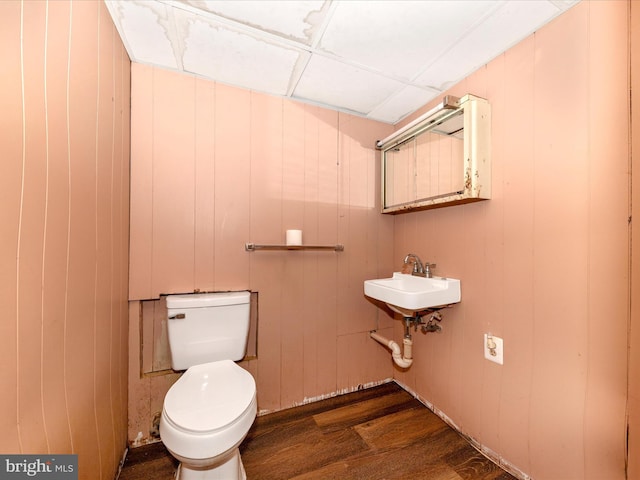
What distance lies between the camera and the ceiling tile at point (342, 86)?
1.49 meters

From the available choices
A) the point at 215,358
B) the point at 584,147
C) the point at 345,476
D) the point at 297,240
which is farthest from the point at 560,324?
the point at 215,358

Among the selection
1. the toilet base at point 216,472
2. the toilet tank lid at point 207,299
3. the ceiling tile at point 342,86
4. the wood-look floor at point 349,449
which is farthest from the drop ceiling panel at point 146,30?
the wood-look floor at point 349,449

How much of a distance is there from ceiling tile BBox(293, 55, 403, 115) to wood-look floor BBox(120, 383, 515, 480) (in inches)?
83.4

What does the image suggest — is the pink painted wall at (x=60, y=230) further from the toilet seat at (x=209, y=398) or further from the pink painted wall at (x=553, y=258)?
the pink painted wall at (x=553, y=258)

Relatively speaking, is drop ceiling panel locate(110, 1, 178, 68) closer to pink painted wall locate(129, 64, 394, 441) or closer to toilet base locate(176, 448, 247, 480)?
pink painted wall locate(129, 64, 394, 441)

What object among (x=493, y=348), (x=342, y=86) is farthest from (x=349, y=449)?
(x=342, y=86)

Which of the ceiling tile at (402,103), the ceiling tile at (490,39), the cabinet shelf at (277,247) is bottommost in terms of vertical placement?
the cabinet shelf at (277,247)

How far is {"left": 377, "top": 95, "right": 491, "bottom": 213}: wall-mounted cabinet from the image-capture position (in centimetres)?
137

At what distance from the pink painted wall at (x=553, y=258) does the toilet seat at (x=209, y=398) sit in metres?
1.27

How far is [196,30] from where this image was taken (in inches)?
48.8

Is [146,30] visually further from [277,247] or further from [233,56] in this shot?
[277,247]

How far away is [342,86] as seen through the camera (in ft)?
5.47

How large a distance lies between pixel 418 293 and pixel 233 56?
1.62 meters
